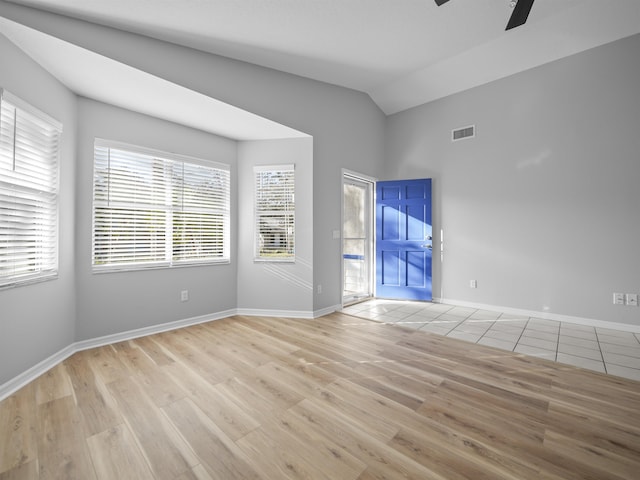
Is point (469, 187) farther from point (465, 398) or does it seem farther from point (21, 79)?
point (21, 79)

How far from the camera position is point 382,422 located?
1.75 m

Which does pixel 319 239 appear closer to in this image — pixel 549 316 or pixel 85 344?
pixel 85 344

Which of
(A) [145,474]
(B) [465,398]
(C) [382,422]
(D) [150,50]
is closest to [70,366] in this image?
(A) [145,474]

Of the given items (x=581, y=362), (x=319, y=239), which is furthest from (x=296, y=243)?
(x=581, y=362)

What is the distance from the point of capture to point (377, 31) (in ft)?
9.75

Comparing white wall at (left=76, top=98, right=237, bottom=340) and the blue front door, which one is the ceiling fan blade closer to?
the blue front door

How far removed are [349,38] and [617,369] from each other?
4076 mm

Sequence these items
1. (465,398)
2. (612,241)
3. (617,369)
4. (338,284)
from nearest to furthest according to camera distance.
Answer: (465,398)
(617,369)
(612,241)
(338,284)

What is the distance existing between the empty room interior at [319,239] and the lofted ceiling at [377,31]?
0.03 m

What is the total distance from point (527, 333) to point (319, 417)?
2914mm

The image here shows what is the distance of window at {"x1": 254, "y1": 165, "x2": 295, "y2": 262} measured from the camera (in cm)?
403

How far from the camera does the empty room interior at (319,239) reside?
1.69m

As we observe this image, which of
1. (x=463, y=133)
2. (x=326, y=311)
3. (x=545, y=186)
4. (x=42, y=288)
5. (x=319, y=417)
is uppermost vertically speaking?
(x=463, y=133)

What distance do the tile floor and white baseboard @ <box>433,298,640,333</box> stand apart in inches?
3.1
